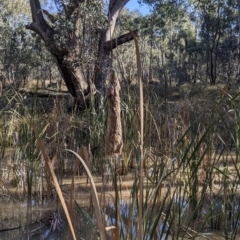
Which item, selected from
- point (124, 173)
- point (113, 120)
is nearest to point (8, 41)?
point (124, 173)

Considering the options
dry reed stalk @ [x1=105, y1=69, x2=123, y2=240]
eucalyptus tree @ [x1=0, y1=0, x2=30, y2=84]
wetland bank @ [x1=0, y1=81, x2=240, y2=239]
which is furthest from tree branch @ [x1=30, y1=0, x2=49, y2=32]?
eucalyptus tree @ [x1=0, y1=0, x2=30, y2=84]

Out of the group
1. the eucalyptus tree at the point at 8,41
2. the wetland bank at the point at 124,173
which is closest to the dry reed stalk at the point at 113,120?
the wetland bank at the point at 124,173

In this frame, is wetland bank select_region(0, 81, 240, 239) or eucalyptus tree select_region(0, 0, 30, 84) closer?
wetland bank select_region(0, 81, 240, 239)

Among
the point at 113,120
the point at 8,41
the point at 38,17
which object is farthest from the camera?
the point at 8,41

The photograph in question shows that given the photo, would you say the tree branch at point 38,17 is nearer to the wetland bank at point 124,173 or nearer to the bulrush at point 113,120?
the wetland bank at point 124,173

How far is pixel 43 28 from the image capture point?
1066 cm

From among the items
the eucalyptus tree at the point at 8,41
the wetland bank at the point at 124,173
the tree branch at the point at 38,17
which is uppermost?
the eucalyptus tree at the point at 8,41

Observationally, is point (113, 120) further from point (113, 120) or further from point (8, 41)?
point (8, 41)

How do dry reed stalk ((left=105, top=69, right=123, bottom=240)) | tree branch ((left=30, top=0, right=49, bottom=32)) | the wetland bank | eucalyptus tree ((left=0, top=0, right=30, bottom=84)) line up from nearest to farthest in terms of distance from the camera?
dry reed stalk ((left=105, top=69, right=123, bottom=240)) → the wetland bank → tree branch ((left=30, top=0, right=49, bottom=32)) → eucalyptus tree ((left=0, top=0, right=30, bottom=84))

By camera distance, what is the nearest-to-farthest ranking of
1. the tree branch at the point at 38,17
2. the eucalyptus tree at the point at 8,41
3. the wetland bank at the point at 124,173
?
the wetland bank at the point at 124,173
the tree branch at the point at 38,17
the eucalyptus tree at the point at 8,41

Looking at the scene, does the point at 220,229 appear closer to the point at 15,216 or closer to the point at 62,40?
the point at 15,216

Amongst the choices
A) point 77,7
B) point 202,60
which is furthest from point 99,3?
point 202,60

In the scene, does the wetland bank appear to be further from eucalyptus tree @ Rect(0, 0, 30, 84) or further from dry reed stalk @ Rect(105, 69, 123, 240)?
eucalyptus tree @ Rect(0, 0, 30, 84)

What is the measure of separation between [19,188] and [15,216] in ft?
1.84
